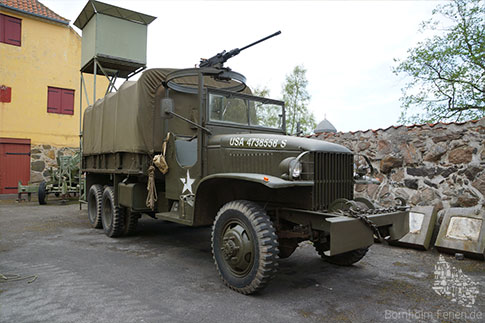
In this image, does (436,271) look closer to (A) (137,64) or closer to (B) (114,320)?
(B) (114,320)

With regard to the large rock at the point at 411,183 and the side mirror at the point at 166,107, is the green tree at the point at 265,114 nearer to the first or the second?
the side mirror at the point at 166,107

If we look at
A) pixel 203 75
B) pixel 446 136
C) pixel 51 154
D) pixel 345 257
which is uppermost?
pixel 203 75

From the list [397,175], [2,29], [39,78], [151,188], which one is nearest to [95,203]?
[151,188]

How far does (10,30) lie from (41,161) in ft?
16.8

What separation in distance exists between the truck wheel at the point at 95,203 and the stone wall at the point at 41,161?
25.5 ft

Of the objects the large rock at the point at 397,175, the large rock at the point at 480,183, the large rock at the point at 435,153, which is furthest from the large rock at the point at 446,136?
the large rock at the point at 397,175

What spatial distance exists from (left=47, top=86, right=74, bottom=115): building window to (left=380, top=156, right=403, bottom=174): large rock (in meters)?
12.9

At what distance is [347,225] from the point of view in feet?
10.4

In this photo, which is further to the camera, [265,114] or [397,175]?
[397,175]

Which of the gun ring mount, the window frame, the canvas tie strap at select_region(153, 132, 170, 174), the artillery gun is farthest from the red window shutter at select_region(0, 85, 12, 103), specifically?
the window frame

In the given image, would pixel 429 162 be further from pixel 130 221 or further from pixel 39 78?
pixel 39 78

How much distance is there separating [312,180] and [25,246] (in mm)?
4673

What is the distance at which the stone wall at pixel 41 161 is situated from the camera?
45.3ft

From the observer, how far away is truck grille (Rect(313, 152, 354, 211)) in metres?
3.61
